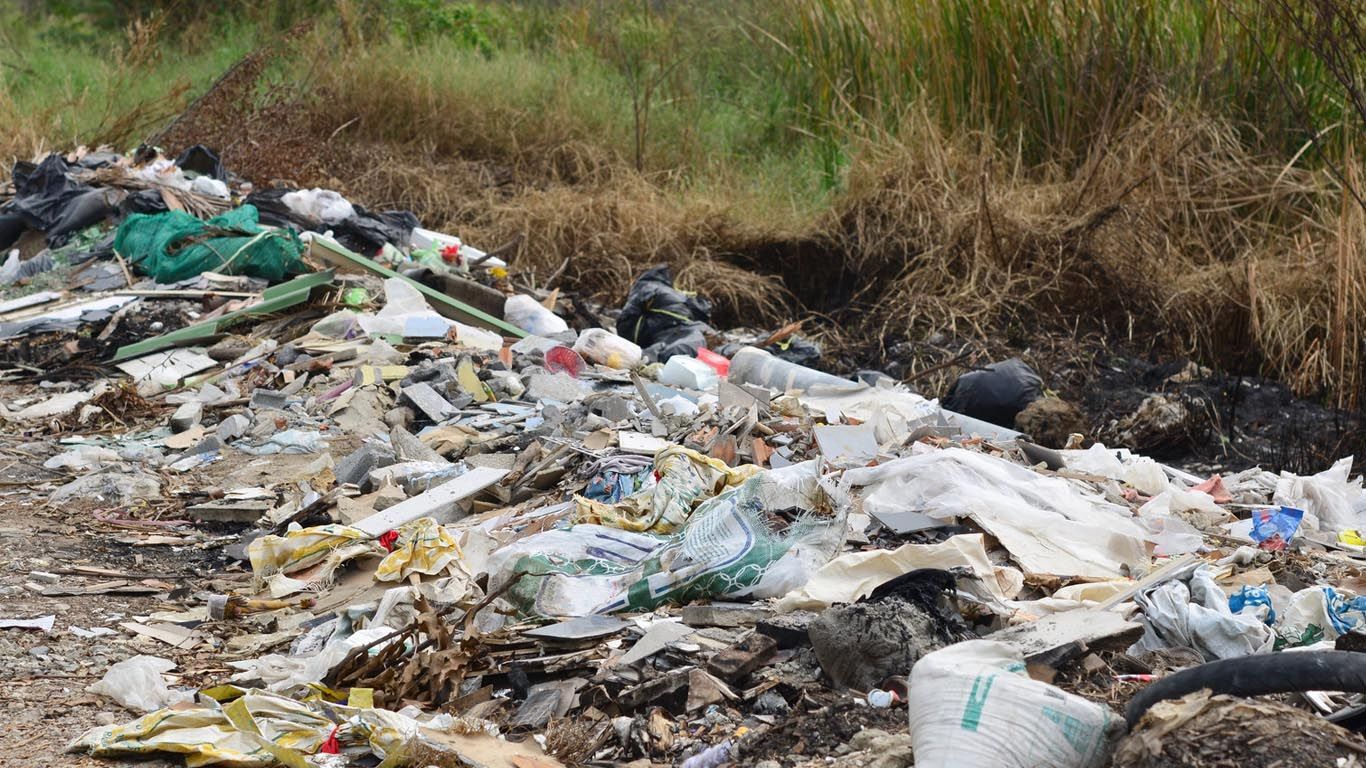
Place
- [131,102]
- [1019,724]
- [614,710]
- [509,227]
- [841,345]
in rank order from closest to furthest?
[1019,724] → [614,710] → [841,345] → [509,227] → [131,102]

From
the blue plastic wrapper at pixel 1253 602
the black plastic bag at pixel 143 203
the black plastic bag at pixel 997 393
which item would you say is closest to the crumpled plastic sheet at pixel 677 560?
the blue plastic wrapper at pixel 1253 602

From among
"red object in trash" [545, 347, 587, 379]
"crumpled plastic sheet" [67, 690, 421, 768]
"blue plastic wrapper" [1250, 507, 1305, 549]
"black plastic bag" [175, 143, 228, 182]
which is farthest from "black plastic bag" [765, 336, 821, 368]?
"crumpled plastic sheet" [67, 690, 421, 768]

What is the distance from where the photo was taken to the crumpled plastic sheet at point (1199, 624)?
3.07 m

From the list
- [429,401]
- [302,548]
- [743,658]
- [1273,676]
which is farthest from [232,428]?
[1273,676]

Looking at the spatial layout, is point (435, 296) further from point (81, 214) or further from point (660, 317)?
point (81, 214)

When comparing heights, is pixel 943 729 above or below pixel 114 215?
above

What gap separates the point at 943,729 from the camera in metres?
2.38

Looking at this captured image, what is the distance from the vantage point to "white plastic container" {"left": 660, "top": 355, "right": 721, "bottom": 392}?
6543mm

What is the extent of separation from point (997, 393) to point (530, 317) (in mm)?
2922

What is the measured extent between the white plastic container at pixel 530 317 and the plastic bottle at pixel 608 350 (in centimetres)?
67

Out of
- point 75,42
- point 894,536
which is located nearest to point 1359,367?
point 894,536

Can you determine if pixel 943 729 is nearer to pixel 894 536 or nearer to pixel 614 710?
pixel 614 710

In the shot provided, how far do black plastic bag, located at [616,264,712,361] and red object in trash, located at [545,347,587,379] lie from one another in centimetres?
83

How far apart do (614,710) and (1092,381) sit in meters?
5.48
